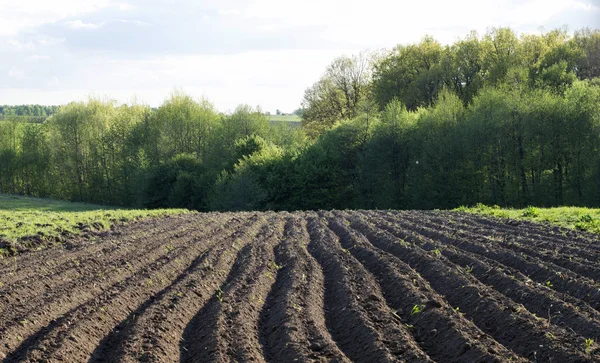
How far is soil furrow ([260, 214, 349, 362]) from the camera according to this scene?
342 inches

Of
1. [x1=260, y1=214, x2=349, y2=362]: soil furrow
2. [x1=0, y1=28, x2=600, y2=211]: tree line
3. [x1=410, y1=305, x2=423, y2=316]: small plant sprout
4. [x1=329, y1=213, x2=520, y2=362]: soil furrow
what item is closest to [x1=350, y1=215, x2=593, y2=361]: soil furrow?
[x1=329, y1=213, x2=520, y2=362]: soil furrow

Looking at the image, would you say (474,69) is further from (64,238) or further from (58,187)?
(58,187)

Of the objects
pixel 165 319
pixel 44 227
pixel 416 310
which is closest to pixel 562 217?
pixel 416 310

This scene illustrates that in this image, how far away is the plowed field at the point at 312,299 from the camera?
29.0 feet

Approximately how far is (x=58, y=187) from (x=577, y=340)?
75.7m

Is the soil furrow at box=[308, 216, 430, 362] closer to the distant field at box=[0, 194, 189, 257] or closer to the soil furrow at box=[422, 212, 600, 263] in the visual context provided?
Result: the soil furrow at box=[422, 212, 600, 263]

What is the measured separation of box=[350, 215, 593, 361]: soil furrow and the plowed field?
28 mm

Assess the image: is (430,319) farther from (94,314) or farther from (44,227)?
(44,227)

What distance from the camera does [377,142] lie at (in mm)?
50375

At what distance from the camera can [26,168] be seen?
3078 inches

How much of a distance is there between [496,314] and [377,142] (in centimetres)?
4085

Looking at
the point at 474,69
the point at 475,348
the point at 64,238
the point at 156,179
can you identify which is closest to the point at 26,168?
the point at 156,179

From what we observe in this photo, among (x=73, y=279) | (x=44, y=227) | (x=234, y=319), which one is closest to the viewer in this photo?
(x=234, y=319)

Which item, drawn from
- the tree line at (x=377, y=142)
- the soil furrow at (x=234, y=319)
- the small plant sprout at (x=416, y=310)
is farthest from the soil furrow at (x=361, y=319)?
the tree line at (x=377, y=142)
